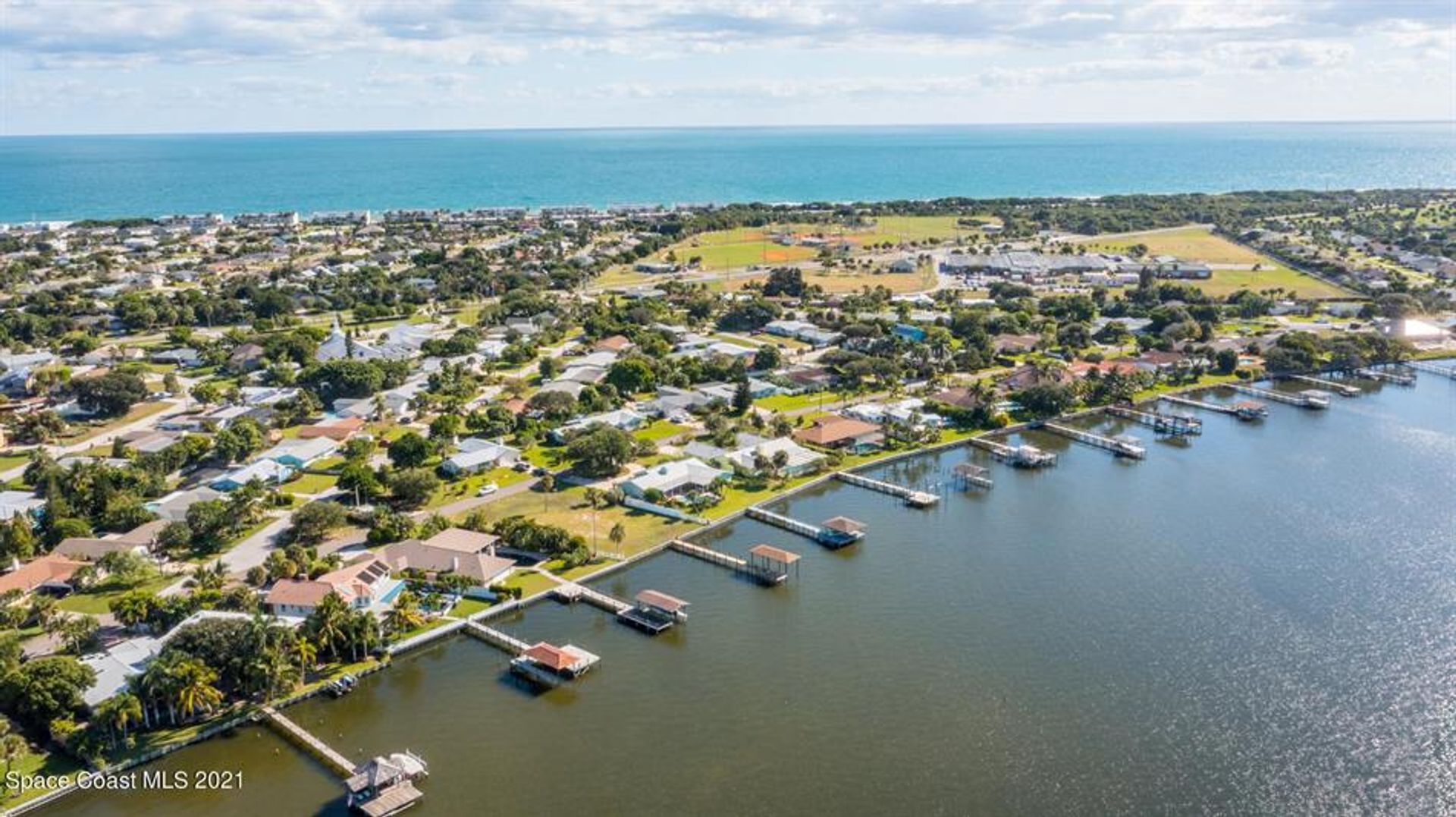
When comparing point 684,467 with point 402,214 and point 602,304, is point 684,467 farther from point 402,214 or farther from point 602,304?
point 402,214

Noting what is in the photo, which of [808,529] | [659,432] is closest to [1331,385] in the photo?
[808,529]

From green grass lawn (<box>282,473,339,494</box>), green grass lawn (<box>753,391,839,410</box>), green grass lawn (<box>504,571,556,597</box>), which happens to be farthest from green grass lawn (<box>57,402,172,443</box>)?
green grass lawn (<box>753,391,839,410</box>)

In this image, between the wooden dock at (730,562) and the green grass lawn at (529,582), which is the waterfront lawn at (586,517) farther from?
the green grass lawn at (529,582)

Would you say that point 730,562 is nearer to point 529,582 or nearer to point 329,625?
point 529,582

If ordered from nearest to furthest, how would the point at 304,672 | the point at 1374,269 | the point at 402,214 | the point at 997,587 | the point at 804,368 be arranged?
the point at 304,672
the point at 997,587
the point at 804,368
the point at 1374,269
the point at 402,214

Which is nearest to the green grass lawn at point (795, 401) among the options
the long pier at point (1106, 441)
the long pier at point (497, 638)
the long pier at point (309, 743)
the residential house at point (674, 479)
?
the long pier at point (1106, 441)

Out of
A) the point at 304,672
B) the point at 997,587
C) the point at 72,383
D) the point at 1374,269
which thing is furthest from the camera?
the point at 1374,269

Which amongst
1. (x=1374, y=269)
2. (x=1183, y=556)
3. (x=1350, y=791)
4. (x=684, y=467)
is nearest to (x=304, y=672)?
(x=684, y=467)
